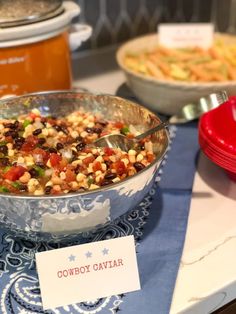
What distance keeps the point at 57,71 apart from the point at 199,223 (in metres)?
0.43

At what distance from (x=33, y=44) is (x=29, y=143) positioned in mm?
245

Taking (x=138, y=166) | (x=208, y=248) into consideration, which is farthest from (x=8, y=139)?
(x=208, y=248)

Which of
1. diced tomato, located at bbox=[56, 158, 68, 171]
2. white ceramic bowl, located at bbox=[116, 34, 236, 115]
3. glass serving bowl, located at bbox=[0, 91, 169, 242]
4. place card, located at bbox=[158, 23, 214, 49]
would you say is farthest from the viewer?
place card, located at bbox=[158, 23, 214, 49]

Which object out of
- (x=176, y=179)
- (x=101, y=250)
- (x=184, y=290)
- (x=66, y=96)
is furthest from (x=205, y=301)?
(x=66, y=96)

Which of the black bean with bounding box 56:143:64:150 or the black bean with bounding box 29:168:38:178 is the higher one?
the black bean with bounding box 29:168:38:178

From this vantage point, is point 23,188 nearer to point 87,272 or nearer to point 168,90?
point 87,272

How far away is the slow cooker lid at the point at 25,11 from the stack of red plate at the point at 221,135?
1.16 ft

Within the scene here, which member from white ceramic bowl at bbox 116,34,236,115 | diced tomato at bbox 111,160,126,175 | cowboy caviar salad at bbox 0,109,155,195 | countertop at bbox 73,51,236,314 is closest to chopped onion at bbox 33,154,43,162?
cowboy caviar salad at bbox 0,109,155,195

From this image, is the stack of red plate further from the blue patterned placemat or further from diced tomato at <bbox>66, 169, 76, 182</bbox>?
diced tomato at <bbox>66, 169, 76, 182</bbox>

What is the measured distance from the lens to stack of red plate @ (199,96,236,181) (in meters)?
0.83

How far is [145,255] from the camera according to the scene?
28.4 inches

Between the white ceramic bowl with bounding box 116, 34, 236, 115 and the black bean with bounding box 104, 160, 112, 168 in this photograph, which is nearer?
the black bean with bounding box 104, 160, 112, 168

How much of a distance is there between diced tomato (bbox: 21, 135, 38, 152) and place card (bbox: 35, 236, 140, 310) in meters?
0.20

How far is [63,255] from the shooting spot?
2.08 feet
